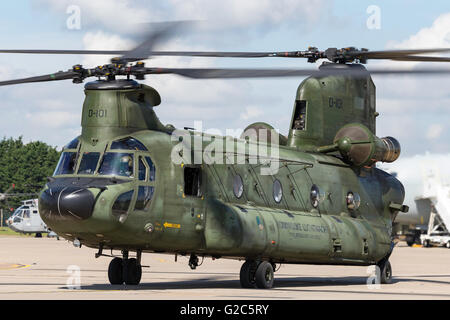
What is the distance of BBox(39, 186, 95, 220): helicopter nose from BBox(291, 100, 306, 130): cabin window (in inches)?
367

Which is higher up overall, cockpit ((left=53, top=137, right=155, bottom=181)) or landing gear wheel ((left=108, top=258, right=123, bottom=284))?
cockpit ((left=53, top=137, right=155, bottom=181))

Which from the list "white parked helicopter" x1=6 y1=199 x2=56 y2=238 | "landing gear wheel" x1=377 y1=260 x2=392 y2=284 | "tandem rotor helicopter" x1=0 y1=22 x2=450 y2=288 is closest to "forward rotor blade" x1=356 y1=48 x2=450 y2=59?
"tandem rotor helicopter" x1=0 y1=22 x2=450 y2=288

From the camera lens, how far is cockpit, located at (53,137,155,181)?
17.6 metres

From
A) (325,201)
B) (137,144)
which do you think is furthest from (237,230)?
(325,201)

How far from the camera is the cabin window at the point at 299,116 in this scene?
80.1 feet

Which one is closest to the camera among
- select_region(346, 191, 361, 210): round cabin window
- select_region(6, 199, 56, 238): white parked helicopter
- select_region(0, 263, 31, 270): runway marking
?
select_region(346, 191, 361, 210): round cabin window

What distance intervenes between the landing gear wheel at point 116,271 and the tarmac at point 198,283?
0.81 feet

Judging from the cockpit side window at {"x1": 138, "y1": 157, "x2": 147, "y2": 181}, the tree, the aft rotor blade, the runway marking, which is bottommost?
the runway marking

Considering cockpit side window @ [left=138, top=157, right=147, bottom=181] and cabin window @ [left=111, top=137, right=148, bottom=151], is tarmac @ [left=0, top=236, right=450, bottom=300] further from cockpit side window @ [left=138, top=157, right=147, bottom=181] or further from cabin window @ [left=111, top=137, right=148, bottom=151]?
cabin window @ [left=111, top=137, right=148, bottom=151]

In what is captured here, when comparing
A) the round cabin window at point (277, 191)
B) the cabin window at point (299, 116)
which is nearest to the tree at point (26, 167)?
the cabin window at point (299, 116)

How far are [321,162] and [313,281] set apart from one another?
3.74 meters

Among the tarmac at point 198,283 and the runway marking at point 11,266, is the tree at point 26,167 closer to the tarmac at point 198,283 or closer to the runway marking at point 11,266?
the tarmac at point 198,283

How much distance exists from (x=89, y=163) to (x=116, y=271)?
323 centimetres
